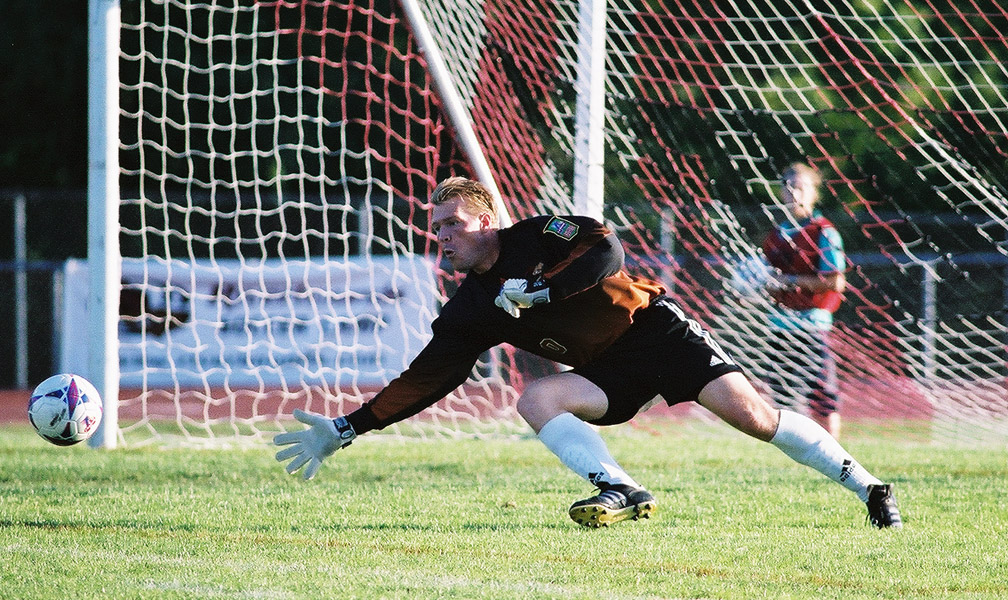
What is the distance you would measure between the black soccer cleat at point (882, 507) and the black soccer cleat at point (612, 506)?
1021 millimetres

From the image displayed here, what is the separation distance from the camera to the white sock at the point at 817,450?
4645 millimetres

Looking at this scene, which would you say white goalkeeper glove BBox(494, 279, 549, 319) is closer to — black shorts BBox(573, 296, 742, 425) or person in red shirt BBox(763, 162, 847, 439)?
black shorts BBox(573, 296, 742, 425)

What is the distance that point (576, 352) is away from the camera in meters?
4.68

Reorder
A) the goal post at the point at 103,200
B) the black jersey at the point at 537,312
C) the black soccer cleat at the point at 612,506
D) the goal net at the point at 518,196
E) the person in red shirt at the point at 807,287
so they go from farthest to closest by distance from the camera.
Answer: the goal net at the point at 518,196 → the person in red shirt at the point at 807,287 → the goal post at the point at 103,200 → the black jersey at the point at 537,312 → the black soccer cleat at the point at 612,506

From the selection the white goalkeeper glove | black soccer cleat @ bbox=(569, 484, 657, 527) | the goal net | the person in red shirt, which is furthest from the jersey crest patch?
Answer: the person in red shirt

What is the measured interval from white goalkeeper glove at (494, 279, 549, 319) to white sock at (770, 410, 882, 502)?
3.65ft

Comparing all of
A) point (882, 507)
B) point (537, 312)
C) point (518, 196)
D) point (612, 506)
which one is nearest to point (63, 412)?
point (537, 312)

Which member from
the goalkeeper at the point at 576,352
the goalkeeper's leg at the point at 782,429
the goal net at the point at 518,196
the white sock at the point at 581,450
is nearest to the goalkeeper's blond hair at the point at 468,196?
the goalkeeper at the point at 576,352

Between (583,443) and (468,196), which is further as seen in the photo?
(468,196)

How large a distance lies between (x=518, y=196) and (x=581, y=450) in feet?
17.8

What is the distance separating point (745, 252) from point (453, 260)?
15.4 ft

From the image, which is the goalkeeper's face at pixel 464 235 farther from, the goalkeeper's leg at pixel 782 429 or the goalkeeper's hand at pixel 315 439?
the goalkeeper's leg at pixel 782 429

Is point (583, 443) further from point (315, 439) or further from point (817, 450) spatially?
point (315, 439)

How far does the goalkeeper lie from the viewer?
4492 millimetres
